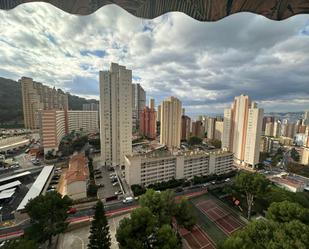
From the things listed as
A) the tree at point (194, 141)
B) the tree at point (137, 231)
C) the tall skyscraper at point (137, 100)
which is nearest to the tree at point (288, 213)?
the tree at point (137, 231)

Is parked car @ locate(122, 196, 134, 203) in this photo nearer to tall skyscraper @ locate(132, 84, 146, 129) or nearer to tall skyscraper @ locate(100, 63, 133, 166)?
tall skyscraper @ locate(100, 63, 133, 166)

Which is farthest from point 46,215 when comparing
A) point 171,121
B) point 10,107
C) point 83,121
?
point 10,107

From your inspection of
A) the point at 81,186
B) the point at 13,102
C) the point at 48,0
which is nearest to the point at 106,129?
the point at 81,186

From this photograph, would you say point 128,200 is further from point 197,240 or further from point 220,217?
point 220,217

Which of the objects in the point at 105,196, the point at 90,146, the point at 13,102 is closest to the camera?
the point at 105,196

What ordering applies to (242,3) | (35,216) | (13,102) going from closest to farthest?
1. (242,3)
2. (35,216)
3. (13,102)

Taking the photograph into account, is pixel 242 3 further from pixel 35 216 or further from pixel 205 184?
pixel 205 184

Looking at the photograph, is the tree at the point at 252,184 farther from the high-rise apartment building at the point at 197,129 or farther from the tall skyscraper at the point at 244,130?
the high-rise apartment building at the point at 197,129

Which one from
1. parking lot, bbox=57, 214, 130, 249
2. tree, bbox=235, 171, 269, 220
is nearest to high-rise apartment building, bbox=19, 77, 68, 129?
parking lot, bbox=57, 214, 130, 249
